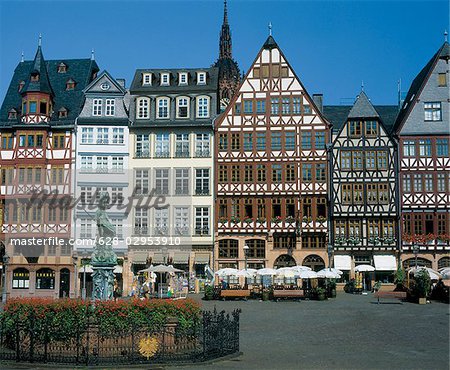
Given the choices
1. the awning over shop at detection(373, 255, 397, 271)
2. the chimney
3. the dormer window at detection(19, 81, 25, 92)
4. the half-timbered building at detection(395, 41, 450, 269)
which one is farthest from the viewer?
the dormer window at detection(19, 81, 25, 92)

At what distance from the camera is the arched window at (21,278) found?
5088 centimetres

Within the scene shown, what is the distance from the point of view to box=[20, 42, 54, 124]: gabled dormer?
5184cm

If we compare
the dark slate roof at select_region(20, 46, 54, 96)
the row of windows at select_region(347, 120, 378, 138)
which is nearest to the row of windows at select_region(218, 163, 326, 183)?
the row of windows at select_region(347, 120, 378, 138)

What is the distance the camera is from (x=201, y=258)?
2014 inches

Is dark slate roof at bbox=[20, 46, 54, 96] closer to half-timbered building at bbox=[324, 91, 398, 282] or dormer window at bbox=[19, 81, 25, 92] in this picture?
dormer window at bbox=[19, 81, 25, 92]

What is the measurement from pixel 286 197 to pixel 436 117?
12399mm

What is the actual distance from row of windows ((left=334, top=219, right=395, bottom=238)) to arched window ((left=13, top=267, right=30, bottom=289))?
22.7 meters

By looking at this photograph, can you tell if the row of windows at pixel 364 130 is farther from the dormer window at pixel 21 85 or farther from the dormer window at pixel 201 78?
the dormer window at pixel 21 85

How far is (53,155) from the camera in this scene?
171 ft

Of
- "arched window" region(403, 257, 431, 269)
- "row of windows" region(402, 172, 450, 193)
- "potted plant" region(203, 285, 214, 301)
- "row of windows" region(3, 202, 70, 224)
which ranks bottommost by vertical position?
"potted plant" region(203, 285, 214, 301)

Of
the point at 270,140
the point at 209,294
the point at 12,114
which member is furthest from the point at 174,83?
the point at 209,294

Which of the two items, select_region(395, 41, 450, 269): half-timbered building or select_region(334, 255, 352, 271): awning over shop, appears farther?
select_region(334, 255, 352, 271): awning over shop

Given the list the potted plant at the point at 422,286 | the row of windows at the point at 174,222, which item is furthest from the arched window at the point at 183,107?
the potted plant at the point at 422,286

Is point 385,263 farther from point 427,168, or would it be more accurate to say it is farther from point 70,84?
point 70,84
